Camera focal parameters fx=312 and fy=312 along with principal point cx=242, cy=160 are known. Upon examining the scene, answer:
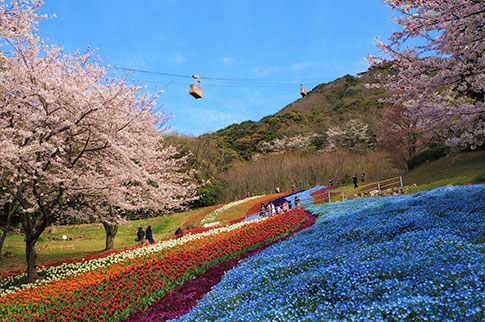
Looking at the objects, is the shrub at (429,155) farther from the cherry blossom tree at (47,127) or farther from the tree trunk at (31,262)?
the tree trunk at (31,262)

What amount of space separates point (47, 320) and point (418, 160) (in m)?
32.3

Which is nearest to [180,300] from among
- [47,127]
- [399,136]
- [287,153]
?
[47,127]

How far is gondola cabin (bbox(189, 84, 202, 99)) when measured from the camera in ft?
53.4

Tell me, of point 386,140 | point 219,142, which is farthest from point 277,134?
point 386,140

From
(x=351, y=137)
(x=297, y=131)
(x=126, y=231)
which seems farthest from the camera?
(x=297, y=131)

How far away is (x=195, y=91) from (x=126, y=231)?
803 inches

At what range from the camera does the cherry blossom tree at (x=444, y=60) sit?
6.94 m

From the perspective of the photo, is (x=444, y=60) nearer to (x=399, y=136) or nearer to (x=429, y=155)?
(x=429, y=155)

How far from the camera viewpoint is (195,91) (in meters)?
16.4

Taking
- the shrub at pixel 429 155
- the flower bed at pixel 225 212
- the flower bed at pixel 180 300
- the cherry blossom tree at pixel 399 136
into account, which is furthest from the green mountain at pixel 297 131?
the flower bed at pixel 180 300

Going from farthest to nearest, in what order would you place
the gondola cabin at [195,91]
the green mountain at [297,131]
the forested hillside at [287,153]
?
the green mountain at [297,131] → the forested hillside at [287,153] → the gondola cabin at [195,91]

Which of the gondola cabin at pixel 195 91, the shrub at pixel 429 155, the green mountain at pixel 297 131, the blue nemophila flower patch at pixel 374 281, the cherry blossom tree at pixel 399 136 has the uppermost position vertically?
the green mountain at pixel 297 131

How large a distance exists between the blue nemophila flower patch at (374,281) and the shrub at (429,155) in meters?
24.6

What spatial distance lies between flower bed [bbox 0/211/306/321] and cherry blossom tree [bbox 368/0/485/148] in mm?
7132
